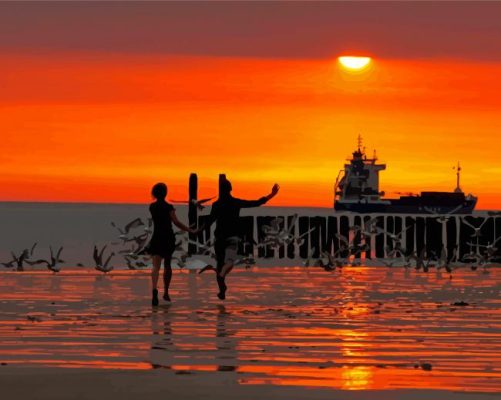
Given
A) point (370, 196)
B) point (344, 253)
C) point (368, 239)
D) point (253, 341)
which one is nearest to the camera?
point (253, 341)

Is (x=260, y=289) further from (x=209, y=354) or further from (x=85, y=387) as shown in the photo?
(x=85, y=387)

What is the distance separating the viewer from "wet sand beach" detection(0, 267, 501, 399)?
13859mm

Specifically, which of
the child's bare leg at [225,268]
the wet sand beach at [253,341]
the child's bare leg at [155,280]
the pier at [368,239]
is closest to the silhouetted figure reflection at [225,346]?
the wet sand beach at [253,341]

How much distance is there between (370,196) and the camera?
532ft

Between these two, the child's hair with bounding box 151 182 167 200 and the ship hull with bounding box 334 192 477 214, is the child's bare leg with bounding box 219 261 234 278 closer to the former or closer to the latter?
the child's hair with bounding box 151 182 167 200

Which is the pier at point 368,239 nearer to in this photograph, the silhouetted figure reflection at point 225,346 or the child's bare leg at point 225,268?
the child's bare leg at point 225,268

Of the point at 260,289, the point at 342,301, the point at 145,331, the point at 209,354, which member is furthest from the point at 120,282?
the point at 209,354

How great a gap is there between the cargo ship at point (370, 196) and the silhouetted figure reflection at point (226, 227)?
430 ft

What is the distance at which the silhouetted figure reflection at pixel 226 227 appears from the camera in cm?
2544

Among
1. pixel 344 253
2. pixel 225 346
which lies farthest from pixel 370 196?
pixel 225 346

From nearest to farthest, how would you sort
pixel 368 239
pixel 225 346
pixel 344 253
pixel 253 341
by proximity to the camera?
1. pixel 225 346
2. pixel 253 341
3. pixel 368 239
4. pixel 344 253

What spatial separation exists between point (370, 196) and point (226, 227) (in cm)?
13724

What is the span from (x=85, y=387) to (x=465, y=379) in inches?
137

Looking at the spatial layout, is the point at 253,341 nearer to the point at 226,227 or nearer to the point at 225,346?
the point at 225,346
